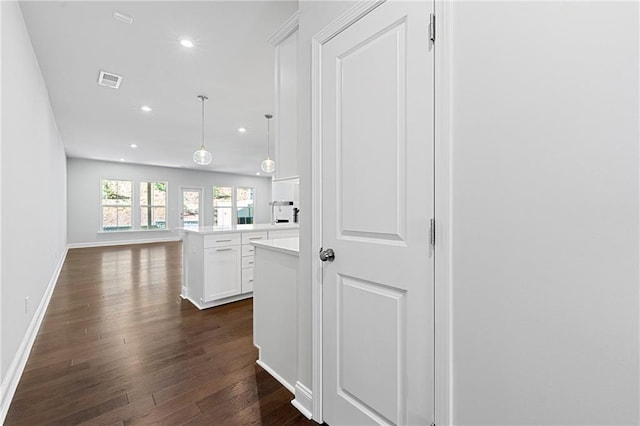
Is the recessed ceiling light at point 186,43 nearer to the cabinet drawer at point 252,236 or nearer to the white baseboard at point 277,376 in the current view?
the cabinet drawer at point 252,236

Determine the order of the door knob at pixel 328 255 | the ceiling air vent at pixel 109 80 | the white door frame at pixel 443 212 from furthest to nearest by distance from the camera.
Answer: the ceiling air vent at pixel 109 80 < the door knob at pixel 328 255 < the white door frame at pixel 443 212

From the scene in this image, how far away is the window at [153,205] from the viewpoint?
369 inches

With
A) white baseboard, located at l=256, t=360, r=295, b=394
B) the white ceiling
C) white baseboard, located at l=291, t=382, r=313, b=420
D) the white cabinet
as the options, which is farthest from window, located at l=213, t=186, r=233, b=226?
white baseboard, located at l=291, t=382, r=313, b=420

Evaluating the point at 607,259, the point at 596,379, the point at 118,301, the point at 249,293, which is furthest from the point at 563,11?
the point at 118,301

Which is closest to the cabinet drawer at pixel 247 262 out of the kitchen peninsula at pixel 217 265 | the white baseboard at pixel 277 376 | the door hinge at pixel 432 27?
the kitchen peninsula at pixel 217 265

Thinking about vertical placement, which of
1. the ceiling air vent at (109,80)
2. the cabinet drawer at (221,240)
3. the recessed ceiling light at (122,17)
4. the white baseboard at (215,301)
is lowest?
the white baseboard at (215,301)

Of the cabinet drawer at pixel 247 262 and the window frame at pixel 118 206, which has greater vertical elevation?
the window frame at pixel 118 206

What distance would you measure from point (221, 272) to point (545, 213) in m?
3.29

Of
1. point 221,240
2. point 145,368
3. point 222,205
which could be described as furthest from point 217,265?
point 222,205

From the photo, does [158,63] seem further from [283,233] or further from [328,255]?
[328,255]

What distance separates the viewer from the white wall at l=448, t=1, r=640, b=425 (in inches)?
29.5

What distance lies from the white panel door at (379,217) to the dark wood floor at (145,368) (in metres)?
0.59

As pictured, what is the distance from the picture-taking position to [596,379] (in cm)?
79

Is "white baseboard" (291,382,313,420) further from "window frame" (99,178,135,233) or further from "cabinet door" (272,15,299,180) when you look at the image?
"window frame" (99,178,135,233)
